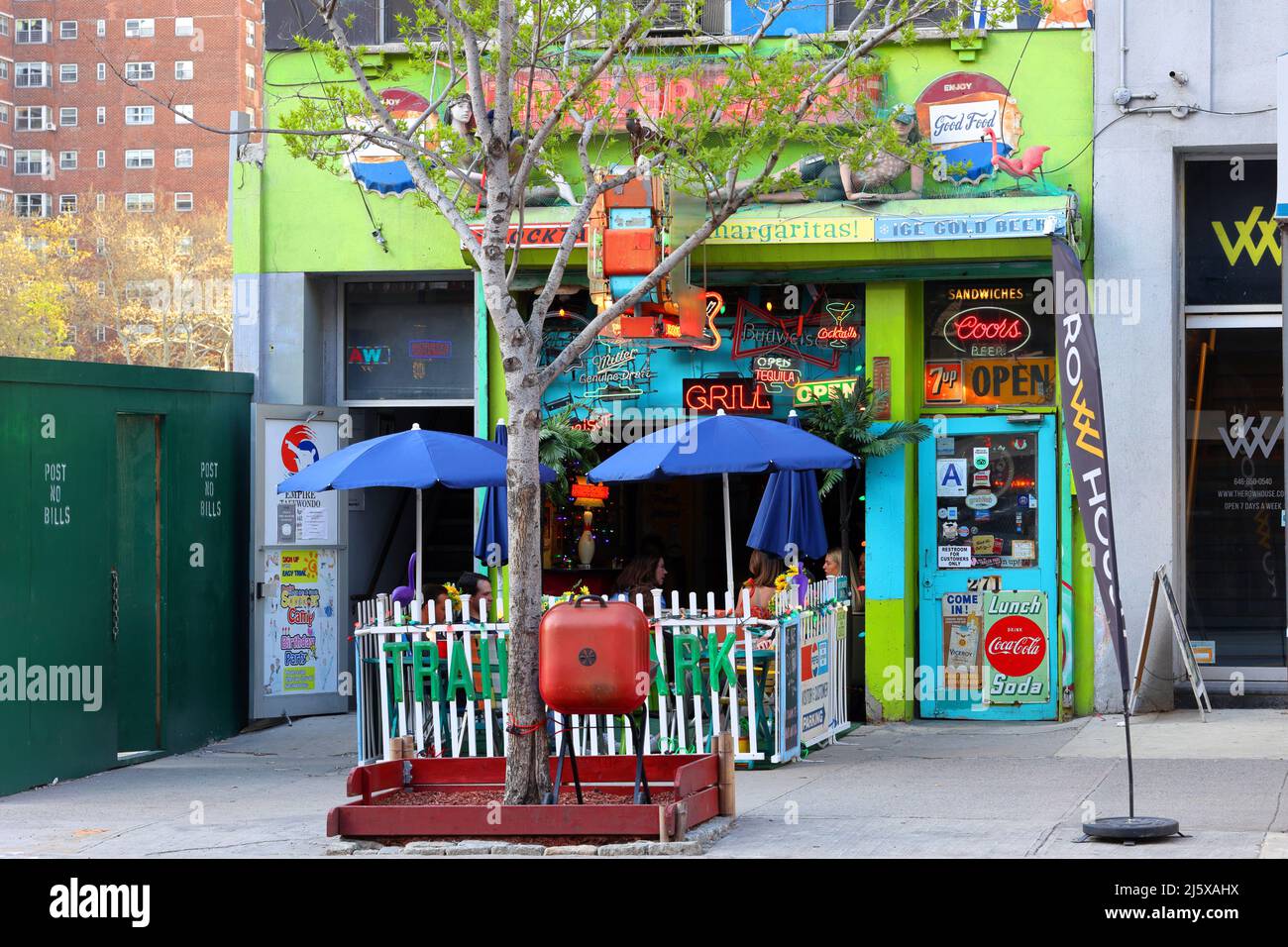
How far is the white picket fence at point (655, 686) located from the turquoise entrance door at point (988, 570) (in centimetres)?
177

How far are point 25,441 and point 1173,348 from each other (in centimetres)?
908

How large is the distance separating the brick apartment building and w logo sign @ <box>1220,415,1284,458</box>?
195 feet

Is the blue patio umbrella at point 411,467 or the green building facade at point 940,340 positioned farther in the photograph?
the green building facade at point 940,340

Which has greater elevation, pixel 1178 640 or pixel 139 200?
pixel 139 200

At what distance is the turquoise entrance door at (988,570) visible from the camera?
14.0 m

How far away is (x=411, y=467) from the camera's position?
480 inches

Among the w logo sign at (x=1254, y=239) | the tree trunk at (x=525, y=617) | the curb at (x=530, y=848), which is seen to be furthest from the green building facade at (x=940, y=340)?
Answer: the curb at (x=530, y=848)

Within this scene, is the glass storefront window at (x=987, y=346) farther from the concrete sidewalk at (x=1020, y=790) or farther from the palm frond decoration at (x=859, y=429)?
the concrete sidewalk at (x=1020, y=790)

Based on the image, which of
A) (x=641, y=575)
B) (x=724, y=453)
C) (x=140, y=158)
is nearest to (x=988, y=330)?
(x=724, y=453)

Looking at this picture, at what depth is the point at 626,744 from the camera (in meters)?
12.2

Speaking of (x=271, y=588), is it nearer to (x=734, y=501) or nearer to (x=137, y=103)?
(x=734, y=501)

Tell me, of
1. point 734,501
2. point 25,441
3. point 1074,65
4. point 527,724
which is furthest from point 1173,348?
point 25,441

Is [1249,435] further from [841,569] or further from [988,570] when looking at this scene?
[841,569]

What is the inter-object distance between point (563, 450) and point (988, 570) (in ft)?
12.4
